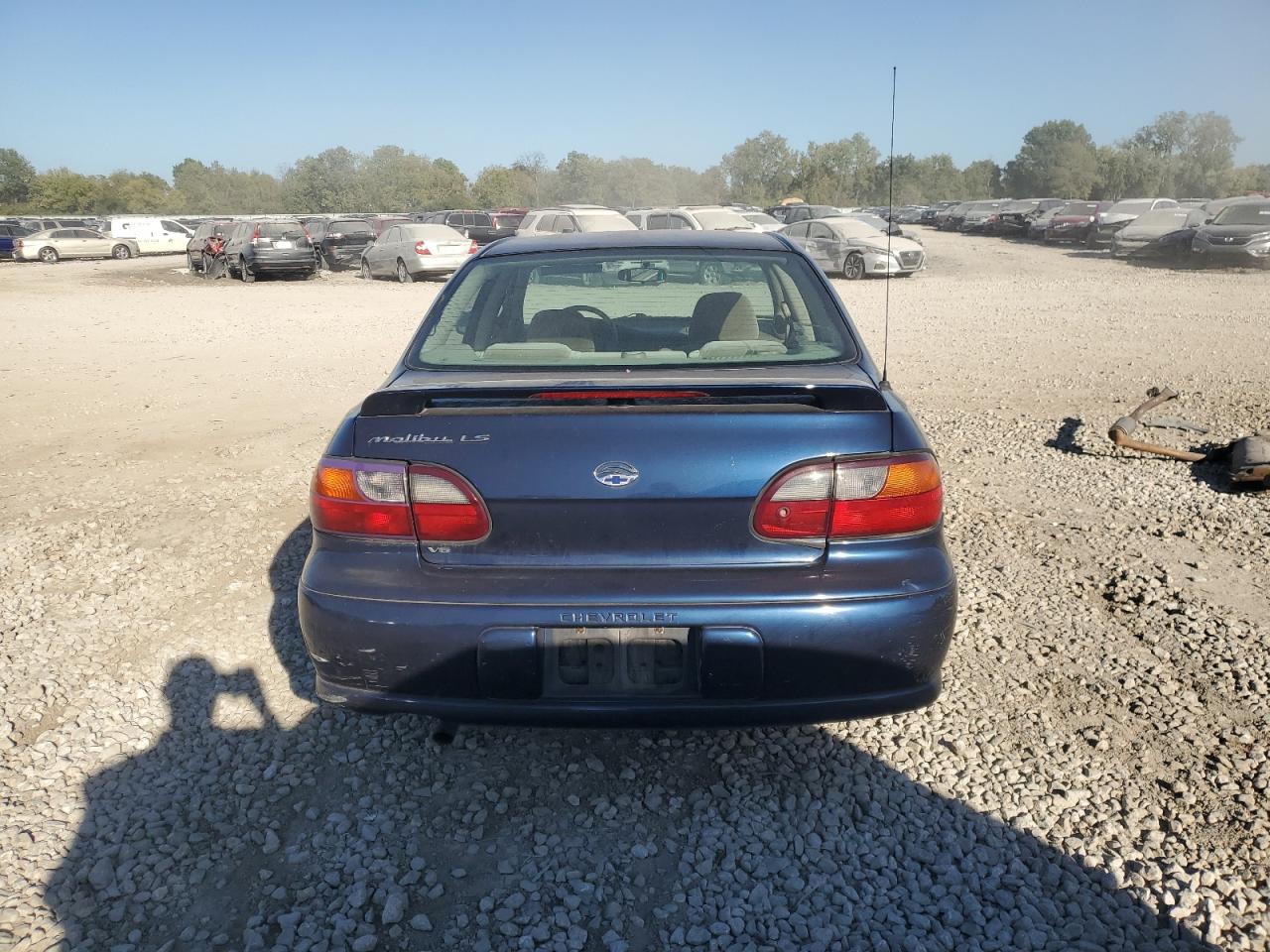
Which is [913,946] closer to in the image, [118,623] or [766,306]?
[766,306]

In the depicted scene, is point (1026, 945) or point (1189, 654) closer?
point (1026, 945)

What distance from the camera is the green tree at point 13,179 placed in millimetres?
76375

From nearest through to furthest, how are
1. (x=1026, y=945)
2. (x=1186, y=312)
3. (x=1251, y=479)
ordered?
(x=1026, y=945)
(x=1251, y=479)
(x=1186, y=312)

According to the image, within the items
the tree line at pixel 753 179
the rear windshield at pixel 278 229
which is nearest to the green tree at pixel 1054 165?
the tree line at pixel 753 179

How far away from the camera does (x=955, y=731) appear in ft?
9.78

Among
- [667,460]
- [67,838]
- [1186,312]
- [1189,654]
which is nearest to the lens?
[667,460]

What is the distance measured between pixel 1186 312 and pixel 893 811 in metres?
13.7

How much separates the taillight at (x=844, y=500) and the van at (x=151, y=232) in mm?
37819

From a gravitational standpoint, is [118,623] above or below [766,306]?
below

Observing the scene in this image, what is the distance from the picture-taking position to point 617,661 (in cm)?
230

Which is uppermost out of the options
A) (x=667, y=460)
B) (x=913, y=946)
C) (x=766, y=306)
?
(x=766, y=306)

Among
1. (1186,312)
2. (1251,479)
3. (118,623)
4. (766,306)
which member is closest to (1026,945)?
(766,306)

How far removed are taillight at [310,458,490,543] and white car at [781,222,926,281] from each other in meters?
19.0

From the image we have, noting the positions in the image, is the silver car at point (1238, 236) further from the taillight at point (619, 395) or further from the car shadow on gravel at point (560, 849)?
the taillight at point (619, 395)
